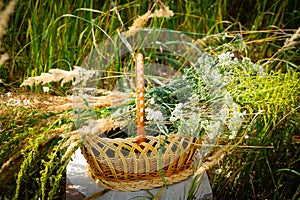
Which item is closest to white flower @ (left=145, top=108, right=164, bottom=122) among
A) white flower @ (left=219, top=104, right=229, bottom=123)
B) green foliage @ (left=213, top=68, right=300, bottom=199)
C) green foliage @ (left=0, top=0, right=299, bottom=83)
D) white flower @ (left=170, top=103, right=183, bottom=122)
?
white flower @ (left=170, top=103, right=183, bottom=122)

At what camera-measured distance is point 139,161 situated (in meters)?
1.17

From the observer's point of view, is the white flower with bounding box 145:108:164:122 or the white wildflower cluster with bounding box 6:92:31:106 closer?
the white flower with bounding box 145:108:164:122

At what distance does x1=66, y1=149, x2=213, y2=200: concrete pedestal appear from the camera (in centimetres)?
128

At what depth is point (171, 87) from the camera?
4.40 ft

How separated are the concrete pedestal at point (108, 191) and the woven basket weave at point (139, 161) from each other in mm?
36

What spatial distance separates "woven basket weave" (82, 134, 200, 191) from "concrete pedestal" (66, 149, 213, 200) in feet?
0.12

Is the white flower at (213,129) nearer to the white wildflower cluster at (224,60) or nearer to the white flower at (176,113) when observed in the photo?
the white flower at (176,113)

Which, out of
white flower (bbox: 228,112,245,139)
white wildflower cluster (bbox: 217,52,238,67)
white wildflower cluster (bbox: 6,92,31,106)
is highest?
white wildflower cluster (bbox: 217,52,238,67)

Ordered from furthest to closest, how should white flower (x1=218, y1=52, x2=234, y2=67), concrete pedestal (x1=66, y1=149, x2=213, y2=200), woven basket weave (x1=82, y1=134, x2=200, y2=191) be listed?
1. white flower (x1=218, y1=52, x2=234, y2=67)
2. concrete pedestal (x1=66, y1=149, x2=213, y2=200)
3. woven basket weave (x1=82, y1=134, x2=200, y2=191)

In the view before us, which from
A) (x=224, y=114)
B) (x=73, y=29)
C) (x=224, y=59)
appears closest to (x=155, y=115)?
(x=224, y=114)

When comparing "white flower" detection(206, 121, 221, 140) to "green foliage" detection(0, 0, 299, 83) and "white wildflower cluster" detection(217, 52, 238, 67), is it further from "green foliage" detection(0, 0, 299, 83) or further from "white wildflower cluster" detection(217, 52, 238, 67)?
"green foliage" detection(0, 0, 299, 83)

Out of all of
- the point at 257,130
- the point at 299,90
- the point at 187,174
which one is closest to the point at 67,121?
the point at 187,174

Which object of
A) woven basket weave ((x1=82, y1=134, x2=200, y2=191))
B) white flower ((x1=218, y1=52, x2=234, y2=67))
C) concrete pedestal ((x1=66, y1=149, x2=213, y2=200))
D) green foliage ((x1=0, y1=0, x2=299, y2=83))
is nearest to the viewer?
woven basket weave ((x1=82, y1=134, x2=200, y2=191))

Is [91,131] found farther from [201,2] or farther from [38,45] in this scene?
[201,2]
